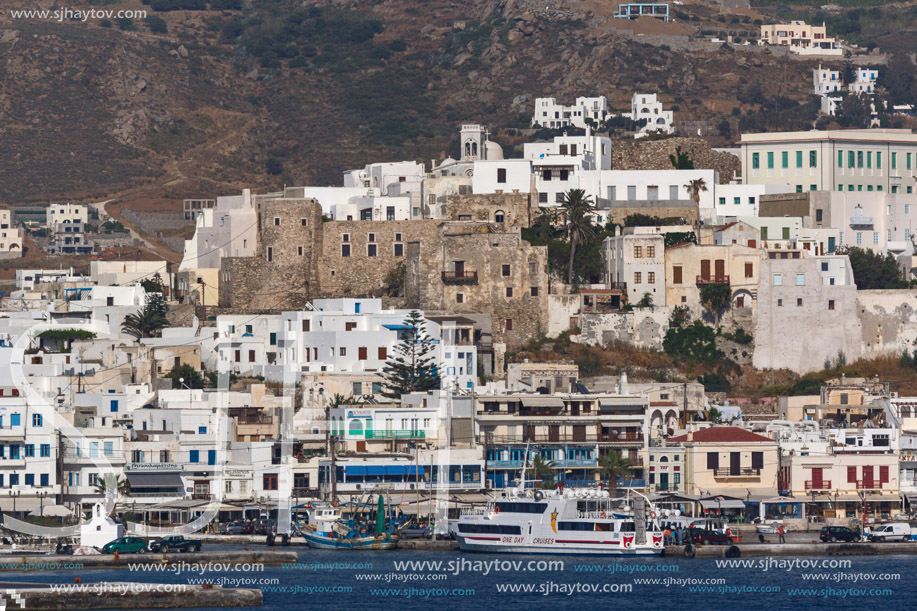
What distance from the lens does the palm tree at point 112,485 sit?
68312 millimetres

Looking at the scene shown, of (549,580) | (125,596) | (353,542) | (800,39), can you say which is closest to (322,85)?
(800,39)

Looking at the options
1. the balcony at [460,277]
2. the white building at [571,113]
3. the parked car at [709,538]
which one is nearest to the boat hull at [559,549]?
the parked car at [709,538]

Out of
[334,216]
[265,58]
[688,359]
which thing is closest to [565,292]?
[688,359]

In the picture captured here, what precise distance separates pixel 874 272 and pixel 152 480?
34024mm

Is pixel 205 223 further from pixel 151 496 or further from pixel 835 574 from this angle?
pixel 835 574

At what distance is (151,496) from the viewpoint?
69125 mm

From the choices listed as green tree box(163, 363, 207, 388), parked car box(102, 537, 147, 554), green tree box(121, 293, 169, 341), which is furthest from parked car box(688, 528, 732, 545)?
green tree box(121, 293, 169, 341)

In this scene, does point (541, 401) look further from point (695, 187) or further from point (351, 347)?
point (695, 187)

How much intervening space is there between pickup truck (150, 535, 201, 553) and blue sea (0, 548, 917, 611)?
1.33 meters

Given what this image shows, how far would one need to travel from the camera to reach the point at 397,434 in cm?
7188

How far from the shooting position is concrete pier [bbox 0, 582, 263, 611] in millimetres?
51062

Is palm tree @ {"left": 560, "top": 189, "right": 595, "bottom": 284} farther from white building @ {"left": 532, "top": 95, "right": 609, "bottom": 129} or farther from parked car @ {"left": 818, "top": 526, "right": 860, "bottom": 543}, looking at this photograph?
white building @ {"left": 532, "top": 95, "right": 609, "bottom": 129}

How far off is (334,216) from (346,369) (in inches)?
492

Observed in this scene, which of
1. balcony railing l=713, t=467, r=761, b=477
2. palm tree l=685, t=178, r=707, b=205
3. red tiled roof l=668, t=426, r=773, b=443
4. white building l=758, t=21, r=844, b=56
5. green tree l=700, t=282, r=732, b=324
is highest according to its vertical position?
white building l=758, t=21, r=844, b=56
